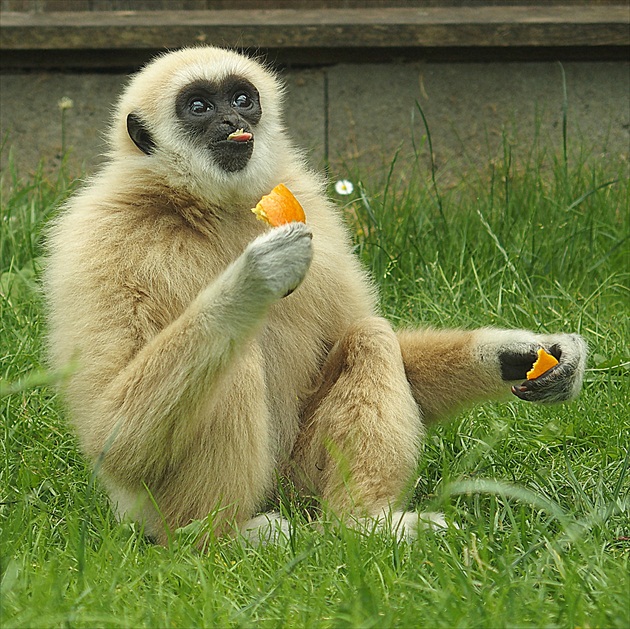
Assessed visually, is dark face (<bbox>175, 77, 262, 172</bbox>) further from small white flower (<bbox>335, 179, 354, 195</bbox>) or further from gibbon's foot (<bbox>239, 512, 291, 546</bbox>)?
small white flower (<bbox>335, 179, 354, 195</bbox>)

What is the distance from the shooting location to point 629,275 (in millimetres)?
6062

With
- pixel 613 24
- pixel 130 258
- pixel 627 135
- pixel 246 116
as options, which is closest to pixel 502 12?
pixel 613 24

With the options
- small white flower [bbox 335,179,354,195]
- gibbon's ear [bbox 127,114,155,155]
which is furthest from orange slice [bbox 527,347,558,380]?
small white flower [bbox 335,179,354,195]

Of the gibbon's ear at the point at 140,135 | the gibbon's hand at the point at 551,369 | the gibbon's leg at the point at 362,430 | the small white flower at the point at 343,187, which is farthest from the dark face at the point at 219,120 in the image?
the small white flower at the point at 343,187

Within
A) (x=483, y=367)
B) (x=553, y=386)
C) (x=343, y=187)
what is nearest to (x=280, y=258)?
(x=483, y=367)

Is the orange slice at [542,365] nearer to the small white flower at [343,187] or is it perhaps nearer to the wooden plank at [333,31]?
the small white flower at [343,187]

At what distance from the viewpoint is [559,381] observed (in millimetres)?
4098

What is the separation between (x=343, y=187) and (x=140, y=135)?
92.4 inches

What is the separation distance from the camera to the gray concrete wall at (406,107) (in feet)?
25.1

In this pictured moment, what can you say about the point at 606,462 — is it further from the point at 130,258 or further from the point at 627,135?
the point at 627,135

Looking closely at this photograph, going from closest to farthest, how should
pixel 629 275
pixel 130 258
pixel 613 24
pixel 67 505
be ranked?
pixel 130 258 → pixel 67 505 → pixel 629 275 → pixel 613 24

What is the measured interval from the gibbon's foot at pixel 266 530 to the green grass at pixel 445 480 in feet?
0.22

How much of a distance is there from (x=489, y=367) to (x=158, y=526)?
148 cm

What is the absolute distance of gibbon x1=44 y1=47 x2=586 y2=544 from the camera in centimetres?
360
